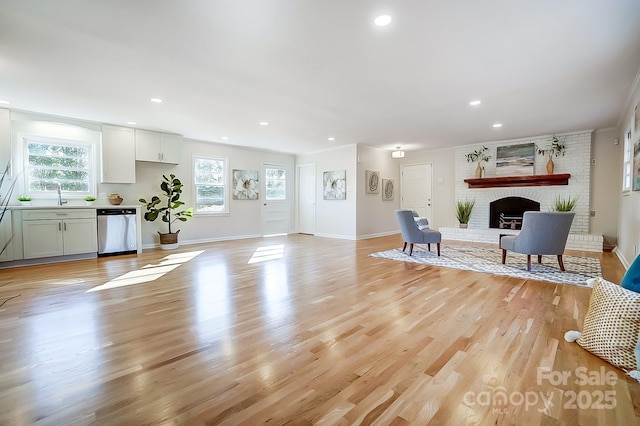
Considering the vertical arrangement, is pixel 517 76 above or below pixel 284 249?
above

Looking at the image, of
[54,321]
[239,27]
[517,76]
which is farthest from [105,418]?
[517,76]

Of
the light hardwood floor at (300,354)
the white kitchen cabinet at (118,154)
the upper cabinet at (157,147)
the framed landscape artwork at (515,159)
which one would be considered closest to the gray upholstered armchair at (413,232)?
the light hardwood floor at (300,354)

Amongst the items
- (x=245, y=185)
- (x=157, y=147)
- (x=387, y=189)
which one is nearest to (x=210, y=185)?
(x=245, y=185)

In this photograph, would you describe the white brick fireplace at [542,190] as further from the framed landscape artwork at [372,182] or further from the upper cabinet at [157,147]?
the upper cabinet at [157,147]

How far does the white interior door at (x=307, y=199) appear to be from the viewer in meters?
8.63

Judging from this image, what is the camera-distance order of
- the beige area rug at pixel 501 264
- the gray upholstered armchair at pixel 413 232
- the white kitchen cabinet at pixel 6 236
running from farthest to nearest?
the gray upholstered armchair at pixel 413 232
the white kitchen cabinet at pixel 6 236
the beige area rug at pixel 501 264

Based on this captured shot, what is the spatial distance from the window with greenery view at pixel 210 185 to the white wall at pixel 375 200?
11.4 feet

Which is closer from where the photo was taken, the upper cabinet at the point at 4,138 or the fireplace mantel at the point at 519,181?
the upper cabinet at the point at 4,138

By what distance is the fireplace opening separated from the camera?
7142 mm

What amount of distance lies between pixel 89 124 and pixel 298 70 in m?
4.69

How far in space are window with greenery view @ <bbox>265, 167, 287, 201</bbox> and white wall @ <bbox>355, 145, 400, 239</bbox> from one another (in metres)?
2.44

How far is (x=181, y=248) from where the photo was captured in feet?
20.6

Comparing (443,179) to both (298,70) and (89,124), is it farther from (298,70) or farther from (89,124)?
(89,124)

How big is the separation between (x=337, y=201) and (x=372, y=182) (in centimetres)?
110
